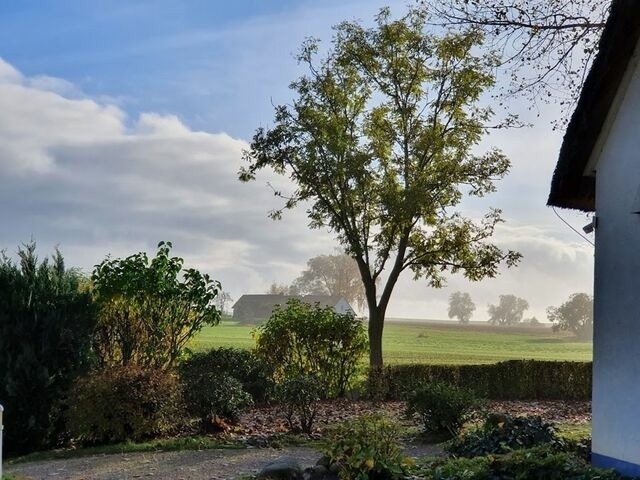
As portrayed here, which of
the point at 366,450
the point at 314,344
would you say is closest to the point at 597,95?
the point at 366,450

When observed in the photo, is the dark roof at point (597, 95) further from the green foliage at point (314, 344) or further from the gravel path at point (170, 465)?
the green foliage at point (314, 344)

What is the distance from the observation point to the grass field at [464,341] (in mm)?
44734

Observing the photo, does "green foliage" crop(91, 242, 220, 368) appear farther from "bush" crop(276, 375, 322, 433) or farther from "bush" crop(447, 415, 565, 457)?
"bush" crop(447, 415, 565, 457)

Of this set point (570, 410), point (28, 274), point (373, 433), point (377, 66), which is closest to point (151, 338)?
point (28, 274)

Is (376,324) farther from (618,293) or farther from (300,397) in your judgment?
(618,293)

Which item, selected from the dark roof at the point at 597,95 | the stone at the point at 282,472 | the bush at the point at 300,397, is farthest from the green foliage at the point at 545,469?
the bush at the point at 300,397

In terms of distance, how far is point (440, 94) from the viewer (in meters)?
24.2

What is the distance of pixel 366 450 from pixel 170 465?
150 inches

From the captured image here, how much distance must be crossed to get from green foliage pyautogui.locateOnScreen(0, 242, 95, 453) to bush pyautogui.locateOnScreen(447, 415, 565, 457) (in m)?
6.93

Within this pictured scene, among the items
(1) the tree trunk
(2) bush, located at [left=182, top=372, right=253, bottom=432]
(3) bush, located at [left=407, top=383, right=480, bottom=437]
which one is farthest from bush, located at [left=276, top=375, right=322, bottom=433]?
(1) the tree trunk

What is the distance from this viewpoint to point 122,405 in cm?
1266

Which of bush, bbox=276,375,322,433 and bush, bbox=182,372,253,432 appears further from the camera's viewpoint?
bush, bbox=182,372,253,432

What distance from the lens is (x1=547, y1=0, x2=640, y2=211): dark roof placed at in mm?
8789

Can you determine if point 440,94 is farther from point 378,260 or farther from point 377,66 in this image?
point 378,260
